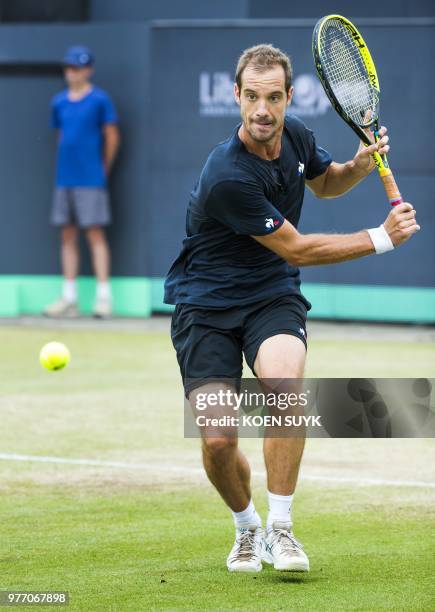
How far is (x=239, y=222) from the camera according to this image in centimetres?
552

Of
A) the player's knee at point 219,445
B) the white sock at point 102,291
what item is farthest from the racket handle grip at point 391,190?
the white sock at point 102,291

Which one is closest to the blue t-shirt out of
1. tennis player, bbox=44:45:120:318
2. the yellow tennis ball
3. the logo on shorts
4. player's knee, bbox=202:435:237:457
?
tennis player, bbox=44:45:120:318

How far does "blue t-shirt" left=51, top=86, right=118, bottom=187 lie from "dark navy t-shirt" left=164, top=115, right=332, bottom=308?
8.34m

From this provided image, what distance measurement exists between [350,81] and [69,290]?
28.1ft

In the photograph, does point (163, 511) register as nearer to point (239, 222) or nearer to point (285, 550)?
point (285, 550)

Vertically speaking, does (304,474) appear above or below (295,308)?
below

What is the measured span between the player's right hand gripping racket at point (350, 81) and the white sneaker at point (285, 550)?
4.67ft

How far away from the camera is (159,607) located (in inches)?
194

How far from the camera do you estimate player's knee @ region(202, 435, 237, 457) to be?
5.48 metres

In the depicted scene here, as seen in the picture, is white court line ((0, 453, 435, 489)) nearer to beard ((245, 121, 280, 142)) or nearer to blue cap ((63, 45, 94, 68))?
beard ((245, 121, 280, 142))

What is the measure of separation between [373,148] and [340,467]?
2.46 m

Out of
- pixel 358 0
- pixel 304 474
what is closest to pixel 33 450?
pixel 304 474

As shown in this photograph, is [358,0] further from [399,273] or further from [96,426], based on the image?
[96,426]

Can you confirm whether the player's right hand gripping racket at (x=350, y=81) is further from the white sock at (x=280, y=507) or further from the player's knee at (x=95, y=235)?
the player's knee at (x=95, y=235)
